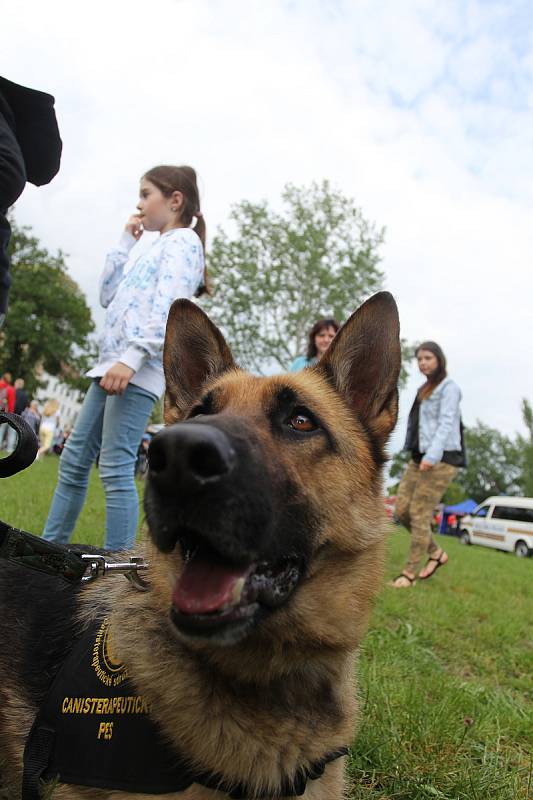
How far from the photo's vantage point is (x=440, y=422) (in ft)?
22.9

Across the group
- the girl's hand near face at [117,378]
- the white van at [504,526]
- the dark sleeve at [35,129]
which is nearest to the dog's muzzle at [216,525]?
the girl's hand near face at [117,378]

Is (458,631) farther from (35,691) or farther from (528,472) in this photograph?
(528,472)

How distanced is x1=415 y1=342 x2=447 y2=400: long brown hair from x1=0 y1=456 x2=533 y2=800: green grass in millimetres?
2559

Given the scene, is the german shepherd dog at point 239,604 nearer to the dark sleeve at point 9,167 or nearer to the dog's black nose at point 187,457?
the dog's black nose at point 187,457

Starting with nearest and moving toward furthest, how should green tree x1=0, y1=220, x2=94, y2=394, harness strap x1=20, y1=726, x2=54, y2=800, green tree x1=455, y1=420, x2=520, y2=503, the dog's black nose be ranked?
the dog's black nose
harness strap x1=20, y1=726, x2=54, y2=800
green tree x1=0, y1=220, x2=94, y2=394
green tree x1=455, y1=420, x2=520, y2=503

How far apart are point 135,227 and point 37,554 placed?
11.4 ft

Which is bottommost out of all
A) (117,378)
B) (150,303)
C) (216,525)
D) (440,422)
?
(216,525)

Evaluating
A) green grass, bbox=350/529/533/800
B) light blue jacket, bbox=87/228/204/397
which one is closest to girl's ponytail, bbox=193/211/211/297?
light blue jacket, bbox=87/228/204/397

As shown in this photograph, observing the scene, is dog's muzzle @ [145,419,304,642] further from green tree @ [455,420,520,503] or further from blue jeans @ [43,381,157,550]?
green tree @ [455,420,520,503]

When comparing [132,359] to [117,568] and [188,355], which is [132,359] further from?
[117,568]

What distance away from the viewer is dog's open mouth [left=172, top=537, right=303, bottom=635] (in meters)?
1.61

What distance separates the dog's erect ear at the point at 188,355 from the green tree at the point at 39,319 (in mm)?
46345

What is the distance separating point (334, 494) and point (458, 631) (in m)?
4.20

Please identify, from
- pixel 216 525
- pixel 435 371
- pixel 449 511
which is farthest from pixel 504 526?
pixel 216 525
